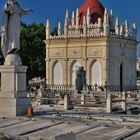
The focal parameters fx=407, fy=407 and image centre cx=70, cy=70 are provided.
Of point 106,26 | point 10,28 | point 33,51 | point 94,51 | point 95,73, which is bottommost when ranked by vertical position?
point 95,73

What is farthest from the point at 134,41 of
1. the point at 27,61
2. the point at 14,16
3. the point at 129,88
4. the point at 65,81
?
the point at 14,16

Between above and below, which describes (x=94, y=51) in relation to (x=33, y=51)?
below

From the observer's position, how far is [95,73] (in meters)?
45.2

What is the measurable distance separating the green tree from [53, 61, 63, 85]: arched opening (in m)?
11.9

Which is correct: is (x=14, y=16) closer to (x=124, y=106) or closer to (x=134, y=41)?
(x=124, y=106)

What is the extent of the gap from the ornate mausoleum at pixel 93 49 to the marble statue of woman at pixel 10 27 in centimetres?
2539

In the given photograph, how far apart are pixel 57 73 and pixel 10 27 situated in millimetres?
28908

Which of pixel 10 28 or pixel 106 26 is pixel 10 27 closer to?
pixel 10 28

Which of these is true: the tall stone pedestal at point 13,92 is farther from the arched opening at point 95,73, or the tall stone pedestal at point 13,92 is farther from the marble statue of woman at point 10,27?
the arched opening at point 95,73

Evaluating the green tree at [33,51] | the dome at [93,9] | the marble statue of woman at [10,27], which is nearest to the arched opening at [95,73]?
the dome at [93,9]

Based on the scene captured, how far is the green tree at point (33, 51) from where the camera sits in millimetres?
59406

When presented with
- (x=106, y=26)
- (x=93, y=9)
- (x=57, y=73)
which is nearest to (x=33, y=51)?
(x=57, y=73)

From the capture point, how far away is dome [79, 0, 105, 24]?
47.5 m

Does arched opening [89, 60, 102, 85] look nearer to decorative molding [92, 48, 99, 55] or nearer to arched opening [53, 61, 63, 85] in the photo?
decorative molding [92, 48, 99, 55]
